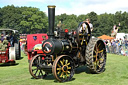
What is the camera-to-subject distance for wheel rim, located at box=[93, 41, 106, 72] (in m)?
8.05

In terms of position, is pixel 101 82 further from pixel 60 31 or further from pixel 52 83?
pixel 60 31

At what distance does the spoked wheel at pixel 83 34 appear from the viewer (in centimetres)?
757

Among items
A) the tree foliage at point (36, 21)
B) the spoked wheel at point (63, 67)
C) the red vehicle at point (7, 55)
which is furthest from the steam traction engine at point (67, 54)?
the tree foliage at point (36, 21)

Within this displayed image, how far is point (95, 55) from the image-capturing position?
8.06m

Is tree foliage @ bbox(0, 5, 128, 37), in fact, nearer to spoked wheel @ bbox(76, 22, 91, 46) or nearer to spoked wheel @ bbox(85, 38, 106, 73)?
spoked wheel @ bbox(85, 38, 106, 73)

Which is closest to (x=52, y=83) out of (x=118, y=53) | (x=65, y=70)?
(x=65, y=70)

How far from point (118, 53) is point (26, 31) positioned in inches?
2561

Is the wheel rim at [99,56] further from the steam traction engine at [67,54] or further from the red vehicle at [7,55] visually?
the red vehicle at [7,55]

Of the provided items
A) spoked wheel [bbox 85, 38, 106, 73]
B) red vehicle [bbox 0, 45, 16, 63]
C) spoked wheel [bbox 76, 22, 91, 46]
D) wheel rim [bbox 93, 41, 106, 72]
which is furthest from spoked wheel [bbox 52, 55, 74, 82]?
red vehicle [bbox 0, 45, 16, 63]

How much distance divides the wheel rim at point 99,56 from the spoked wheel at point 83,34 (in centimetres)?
51

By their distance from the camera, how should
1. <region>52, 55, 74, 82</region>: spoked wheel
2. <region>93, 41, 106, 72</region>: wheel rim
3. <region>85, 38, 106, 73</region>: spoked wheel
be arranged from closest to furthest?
<region>52, 55, 74, 82</region>: spoked wheel < <region>85, 38, 106, 73</region>: spoked wheel < <region>93, 41, 106, 72</region>: wheel rim

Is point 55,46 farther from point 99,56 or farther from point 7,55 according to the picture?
point 7,55

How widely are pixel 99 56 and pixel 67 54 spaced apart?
167 centimetres

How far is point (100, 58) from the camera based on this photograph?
851cm
